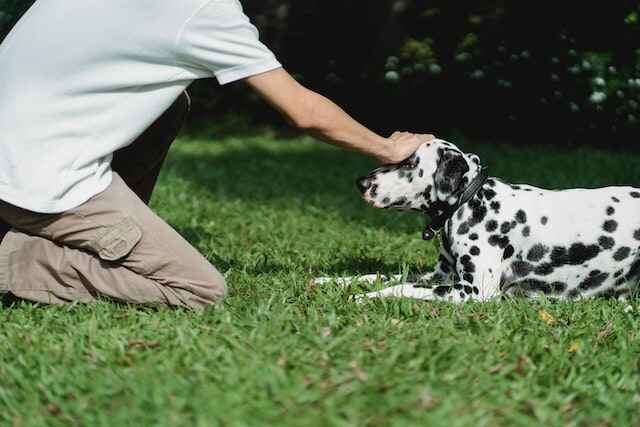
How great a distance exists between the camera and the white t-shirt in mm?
4152

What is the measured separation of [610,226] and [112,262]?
2.45 metres

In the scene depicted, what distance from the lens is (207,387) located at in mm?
3309

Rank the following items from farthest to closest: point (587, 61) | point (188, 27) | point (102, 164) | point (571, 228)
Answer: point (587, 61) → point (571, 228) → point (102, 164) → point (188, 27)

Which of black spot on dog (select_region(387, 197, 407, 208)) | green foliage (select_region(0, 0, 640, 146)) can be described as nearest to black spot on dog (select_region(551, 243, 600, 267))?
black spot on dog (select_region(387, 197, 407, 208))

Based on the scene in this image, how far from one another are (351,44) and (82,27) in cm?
1187

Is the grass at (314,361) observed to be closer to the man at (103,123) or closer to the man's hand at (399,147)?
the man at (103,123)

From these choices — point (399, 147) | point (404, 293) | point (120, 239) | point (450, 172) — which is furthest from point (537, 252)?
point (120, 239)

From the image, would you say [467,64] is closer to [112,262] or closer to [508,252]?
[508,252]

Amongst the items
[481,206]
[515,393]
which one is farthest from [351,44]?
[515,393]

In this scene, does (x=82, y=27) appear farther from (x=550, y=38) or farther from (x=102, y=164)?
(x=550, y=38)

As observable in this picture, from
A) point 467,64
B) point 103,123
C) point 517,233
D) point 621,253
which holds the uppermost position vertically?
point 103,123

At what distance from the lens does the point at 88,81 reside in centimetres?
424

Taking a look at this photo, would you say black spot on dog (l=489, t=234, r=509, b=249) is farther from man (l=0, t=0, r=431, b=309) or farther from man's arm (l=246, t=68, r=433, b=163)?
man (l=0, t=0, r=431, b=309)

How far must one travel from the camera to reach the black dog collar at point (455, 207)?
489 centimetres
